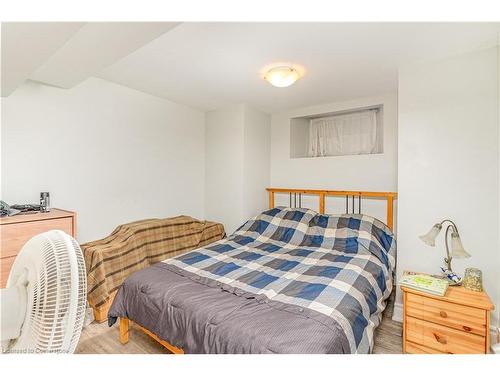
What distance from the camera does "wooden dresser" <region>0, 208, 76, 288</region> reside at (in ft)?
5.32

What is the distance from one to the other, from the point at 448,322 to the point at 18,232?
2.92 metres

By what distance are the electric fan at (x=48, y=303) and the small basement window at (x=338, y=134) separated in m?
3.16

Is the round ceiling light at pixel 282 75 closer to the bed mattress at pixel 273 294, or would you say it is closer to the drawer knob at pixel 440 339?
the bed mattress at pixel 273 294

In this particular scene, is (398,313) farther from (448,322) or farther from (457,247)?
(457,247)

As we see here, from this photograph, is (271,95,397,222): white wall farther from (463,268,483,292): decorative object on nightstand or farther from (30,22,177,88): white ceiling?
(30,22,177,88): white ceiling

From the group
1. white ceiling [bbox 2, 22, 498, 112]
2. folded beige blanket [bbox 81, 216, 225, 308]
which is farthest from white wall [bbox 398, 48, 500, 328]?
folded beige blanket [bbox 81, 216, 225, 308]

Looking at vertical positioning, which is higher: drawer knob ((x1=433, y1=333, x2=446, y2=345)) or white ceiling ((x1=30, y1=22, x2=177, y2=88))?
white ceiling ((x1=30, y1=22, x2=177, y2=88))

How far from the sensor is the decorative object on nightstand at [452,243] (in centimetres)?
170

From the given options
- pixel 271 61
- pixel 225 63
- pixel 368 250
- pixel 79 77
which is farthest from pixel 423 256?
pixel 79 77

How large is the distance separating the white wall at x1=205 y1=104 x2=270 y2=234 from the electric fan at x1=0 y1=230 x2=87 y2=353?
2685 millimetres

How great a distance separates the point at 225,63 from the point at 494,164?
2.21 m

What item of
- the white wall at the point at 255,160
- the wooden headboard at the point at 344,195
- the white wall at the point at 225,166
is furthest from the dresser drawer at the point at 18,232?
the wooden headboard at the point at 344,195
